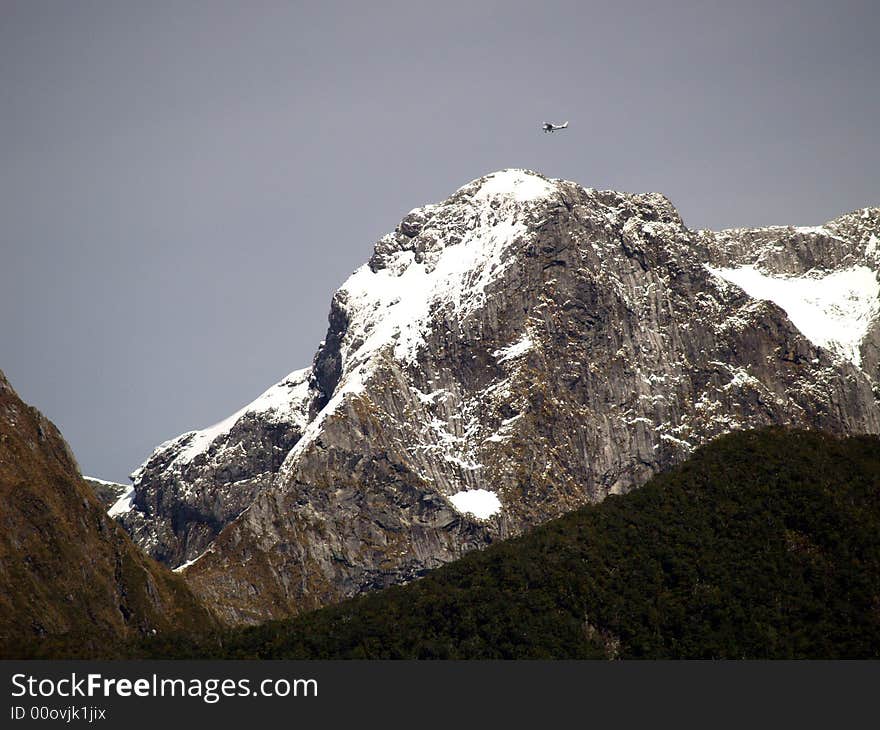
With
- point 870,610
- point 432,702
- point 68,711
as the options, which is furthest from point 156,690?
point 870,610

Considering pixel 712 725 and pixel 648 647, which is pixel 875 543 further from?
pixel 712 725

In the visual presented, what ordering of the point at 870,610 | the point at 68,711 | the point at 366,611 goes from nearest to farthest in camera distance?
the point at 68,711 < the point at 870,610 < the point at 366,611

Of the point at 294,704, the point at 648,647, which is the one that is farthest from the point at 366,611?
the point at 294,704

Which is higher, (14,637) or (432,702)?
(14,637)

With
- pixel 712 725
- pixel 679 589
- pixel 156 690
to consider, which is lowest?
pixel 712 725

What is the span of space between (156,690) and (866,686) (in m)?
76.0

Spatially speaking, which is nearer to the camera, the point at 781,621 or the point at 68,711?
the point at 68,711

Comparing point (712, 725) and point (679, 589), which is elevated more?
point (679, 589)

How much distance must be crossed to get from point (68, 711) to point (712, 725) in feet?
218

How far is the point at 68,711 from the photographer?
139500mm

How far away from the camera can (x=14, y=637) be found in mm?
189875

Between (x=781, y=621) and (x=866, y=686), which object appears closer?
(x=866, y=686)

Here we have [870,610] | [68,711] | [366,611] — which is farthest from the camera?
[366,611]

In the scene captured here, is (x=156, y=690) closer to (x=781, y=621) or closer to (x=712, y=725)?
(x=712, y=725)
